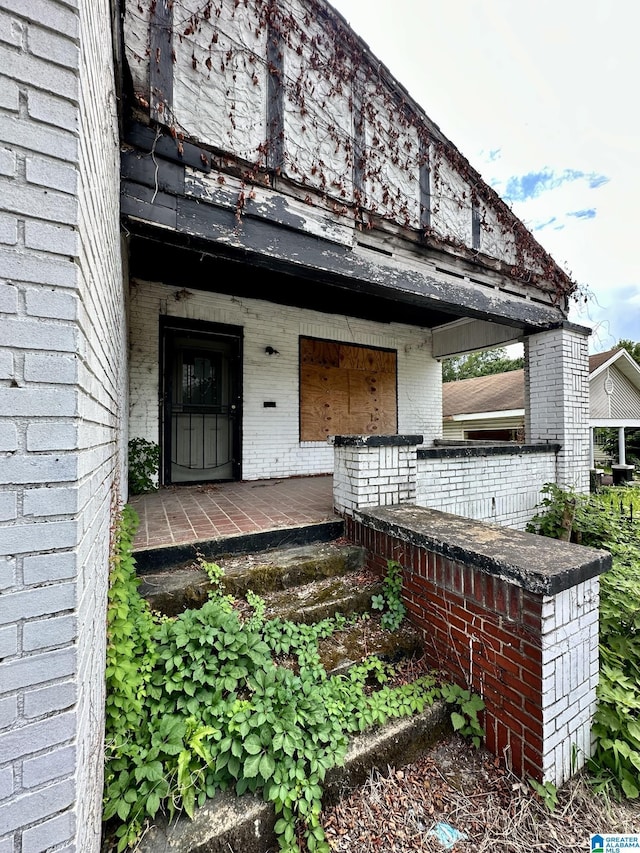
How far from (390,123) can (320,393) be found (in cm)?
350

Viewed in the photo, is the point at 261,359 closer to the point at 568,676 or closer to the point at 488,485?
the point at 488,485

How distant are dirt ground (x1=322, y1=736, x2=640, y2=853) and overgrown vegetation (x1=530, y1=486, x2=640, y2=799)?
149mm

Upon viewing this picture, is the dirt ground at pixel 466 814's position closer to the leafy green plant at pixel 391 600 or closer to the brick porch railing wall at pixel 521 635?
the brick porch railing wall at pixel 521 635

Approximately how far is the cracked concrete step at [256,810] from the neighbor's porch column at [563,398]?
419cm

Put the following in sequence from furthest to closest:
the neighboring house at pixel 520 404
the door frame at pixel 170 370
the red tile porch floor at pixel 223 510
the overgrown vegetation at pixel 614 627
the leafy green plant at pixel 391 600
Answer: the neighboring house at pixel 520 404, the door frame at pixel 170 370, the red tile porch floor at pixel 223 510, the leafy green plant at pixel 391 600, the overgrown vegetation at pixel 614 627

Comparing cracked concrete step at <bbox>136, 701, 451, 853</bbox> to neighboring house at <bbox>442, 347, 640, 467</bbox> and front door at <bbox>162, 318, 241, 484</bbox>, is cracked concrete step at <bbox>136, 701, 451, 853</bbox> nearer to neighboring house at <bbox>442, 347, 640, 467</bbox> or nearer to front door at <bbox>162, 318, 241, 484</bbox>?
front door at <bbox>162, 318, 241, 484</bbox>

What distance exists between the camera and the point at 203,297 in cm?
489

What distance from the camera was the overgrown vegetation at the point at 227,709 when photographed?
1.33m

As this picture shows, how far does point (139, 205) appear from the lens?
2369 mm

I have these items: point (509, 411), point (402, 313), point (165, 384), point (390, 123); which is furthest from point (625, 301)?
point (165, 384)

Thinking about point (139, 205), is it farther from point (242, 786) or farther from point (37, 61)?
point (242, 786)

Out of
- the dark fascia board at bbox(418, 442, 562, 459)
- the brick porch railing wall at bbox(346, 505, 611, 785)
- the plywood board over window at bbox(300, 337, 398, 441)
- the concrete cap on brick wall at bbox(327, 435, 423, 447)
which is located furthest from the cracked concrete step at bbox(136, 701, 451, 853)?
the plywood board over window at bbox(300, 337, 398, 441)

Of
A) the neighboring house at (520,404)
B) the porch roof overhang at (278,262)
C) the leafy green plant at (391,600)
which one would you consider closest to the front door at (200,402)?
the porch roof overhang at (278,262)

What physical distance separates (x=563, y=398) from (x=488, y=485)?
1894 mm
